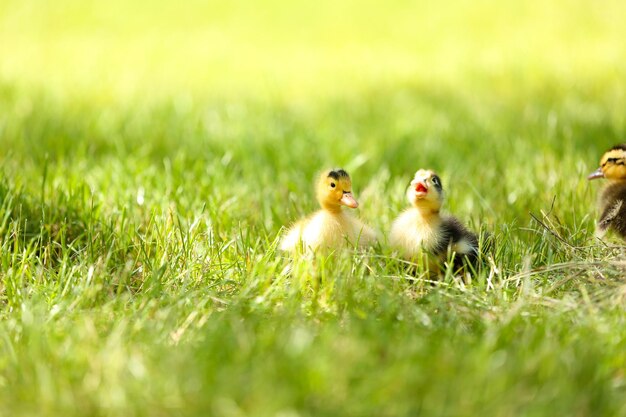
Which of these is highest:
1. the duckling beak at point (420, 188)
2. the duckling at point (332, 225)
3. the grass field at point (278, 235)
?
the duckling beak at point (420, 188)

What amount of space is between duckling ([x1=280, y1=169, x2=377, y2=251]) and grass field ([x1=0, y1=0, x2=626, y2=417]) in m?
0.09

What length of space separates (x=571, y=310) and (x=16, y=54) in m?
9.59

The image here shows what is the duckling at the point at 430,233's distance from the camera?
3764mm

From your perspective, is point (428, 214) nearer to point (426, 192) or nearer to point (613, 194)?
point (426, 192)

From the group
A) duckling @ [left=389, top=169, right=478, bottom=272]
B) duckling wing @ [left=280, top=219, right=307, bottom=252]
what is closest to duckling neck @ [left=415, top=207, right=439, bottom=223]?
duckling @ [left=389, top=169, right=478, bottom=272]

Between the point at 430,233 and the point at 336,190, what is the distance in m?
0.43

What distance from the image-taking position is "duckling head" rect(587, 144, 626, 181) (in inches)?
169

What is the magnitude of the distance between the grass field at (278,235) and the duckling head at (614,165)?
273 millimetres

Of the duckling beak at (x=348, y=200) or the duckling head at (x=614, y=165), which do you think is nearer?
the duckling beak at (x=348, y=200)

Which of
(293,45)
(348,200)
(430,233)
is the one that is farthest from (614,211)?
(293,45)

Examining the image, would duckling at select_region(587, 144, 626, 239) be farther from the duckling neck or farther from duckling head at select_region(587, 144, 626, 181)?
the duckling neck

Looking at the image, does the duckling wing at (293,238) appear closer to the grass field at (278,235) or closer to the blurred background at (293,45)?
the grass field at (278,235)

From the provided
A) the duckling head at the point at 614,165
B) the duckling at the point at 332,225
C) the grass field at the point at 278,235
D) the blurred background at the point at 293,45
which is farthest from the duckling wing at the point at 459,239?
the blurred background at the point at 293,45

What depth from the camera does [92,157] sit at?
19.8 ft
